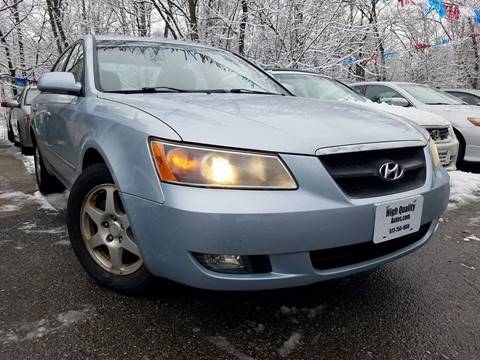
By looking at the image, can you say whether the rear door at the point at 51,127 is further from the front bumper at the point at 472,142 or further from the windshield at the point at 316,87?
the front bumper at the point at 472,142

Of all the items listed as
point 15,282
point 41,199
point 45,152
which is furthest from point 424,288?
point 41,199

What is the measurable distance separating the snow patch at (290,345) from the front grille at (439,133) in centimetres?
401

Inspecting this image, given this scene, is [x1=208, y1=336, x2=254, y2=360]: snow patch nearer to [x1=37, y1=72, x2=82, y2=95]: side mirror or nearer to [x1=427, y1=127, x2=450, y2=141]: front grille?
[x1=37, y1=72, x2=82, y2=95]: side mirror

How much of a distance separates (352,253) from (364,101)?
4407mm

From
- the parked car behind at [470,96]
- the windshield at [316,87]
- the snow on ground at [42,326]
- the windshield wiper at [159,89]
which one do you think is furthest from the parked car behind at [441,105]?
the snow on ground at [42,326]

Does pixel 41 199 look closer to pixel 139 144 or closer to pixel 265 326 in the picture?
pixel 139 144

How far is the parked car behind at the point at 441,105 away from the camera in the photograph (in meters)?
5.96

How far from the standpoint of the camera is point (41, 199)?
4.23 m

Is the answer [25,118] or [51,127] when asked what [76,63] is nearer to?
[51,127]

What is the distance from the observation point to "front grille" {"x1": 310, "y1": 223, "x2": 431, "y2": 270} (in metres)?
1.80

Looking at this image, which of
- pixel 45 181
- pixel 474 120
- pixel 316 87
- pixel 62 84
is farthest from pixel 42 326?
pixel 474 120

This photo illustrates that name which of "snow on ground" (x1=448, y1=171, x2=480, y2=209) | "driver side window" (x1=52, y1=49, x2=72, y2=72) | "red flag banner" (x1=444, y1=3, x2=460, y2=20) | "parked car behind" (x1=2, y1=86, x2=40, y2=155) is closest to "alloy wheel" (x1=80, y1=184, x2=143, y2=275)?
"driver side window" (x1=52, y1=49, x2=72, y2=72)

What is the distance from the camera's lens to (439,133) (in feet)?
17.1

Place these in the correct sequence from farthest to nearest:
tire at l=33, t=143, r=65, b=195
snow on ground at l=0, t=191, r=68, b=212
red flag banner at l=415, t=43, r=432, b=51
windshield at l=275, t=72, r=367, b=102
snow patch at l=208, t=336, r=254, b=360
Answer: red flag banner at l=415, t=43, r=432, b=51
windshield at l=275, t=72, r=367, b=102
tire at l=33, t=143, r=65, b=195
snow on ground at l=0, t=191, r=68, b=212
snow patch at l=208, t=336, r=254, b=360
